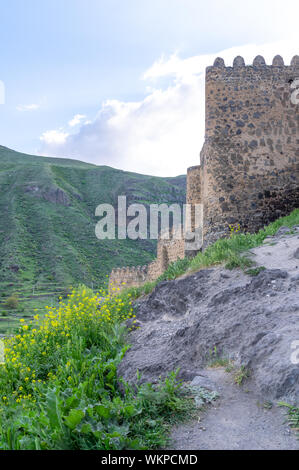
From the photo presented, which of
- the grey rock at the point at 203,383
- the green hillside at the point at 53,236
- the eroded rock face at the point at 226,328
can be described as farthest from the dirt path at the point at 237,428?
the green hillside at the point at 53,236

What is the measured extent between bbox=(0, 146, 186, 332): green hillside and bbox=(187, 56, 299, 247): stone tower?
→ 82.7 feet

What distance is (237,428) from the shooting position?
335 cm

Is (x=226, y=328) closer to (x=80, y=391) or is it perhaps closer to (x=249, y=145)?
(x=80, y=391)

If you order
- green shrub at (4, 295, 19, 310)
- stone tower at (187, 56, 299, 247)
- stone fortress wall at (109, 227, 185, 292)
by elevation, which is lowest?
green shrub at (4, 295, 19, 310)

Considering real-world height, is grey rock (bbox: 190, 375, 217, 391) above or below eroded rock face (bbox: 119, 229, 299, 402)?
below

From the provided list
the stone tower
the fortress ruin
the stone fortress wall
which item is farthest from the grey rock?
the stone fortress wall

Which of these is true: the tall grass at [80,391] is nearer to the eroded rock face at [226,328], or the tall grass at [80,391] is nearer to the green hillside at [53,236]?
the eroded rock face at [226,328]

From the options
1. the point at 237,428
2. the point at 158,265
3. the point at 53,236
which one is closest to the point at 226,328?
the point at 237,428

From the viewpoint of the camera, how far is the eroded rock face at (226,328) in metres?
3.97

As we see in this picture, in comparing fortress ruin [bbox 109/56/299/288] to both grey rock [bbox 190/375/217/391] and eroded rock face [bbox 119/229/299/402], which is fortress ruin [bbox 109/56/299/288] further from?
grey rock [bbox 190/375/217/391]

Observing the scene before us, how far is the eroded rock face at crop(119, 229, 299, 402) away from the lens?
3.97 meters

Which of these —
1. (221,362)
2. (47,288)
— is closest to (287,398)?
(221,362)

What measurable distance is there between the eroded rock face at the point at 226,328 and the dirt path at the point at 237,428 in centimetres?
20

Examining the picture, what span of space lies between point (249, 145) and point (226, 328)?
6.80m
